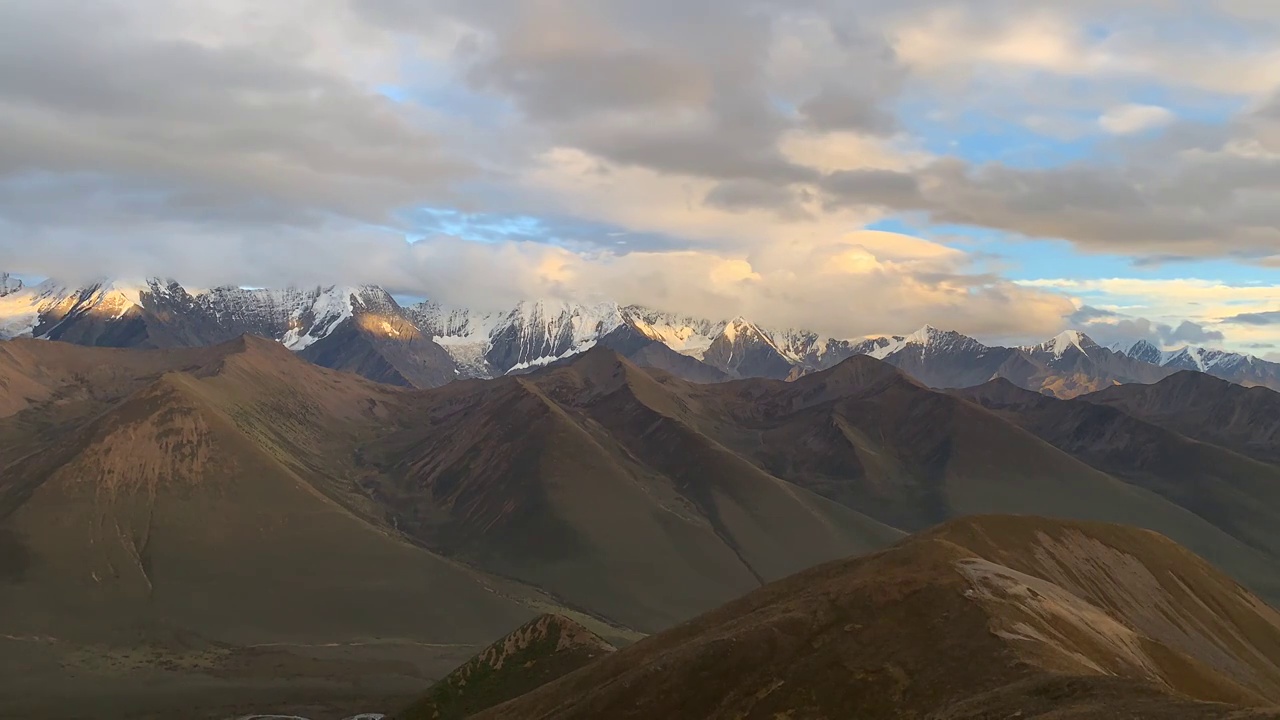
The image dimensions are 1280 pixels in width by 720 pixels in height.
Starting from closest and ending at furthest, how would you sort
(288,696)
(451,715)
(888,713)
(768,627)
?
(888,713) < (768,627) < (451,715) < (288,696)

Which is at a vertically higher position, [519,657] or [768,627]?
[768,627]

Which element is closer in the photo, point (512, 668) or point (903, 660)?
point (903, 660)

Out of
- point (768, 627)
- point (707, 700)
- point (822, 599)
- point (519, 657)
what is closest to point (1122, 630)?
point (822, 599)

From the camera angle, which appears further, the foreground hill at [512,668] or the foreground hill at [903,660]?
the foreground hill at [512,668]

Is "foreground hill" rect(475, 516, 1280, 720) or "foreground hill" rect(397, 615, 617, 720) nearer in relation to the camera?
"foreground hill" rect(475, 516, 1280, 720)

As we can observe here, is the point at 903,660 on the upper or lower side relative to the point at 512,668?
upper

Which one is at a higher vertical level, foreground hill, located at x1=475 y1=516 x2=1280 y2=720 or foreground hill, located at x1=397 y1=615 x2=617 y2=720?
foreground hill, located at x1=475 y1=516 x2=1280 y2=720

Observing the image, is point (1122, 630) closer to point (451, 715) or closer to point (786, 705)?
point (786, 705)

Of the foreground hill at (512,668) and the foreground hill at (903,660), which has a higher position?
the foreground hill at (903,660)
